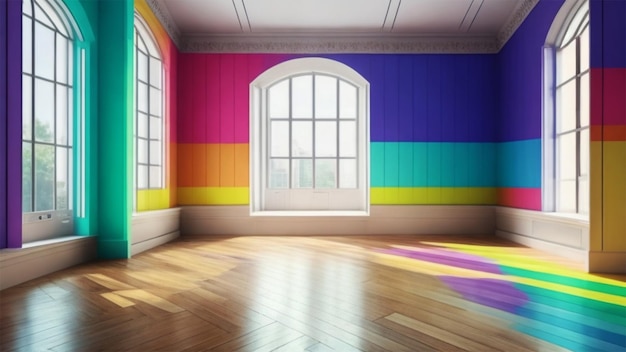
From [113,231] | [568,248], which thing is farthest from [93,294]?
[568,248]

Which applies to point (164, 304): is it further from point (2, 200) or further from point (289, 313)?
point (2, 200)

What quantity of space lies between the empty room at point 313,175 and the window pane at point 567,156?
27 mm

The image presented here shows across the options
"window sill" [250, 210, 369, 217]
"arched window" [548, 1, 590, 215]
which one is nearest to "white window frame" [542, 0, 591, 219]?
"arched window" [548, 1, 590, 215]

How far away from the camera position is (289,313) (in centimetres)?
174

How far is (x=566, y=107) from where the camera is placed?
3.37m

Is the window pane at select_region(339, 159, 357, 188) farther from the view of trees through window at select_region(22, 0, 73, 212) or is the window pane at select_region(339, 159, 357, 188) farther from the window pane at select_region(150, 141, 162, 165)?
the view of trees through window at select_region(22, 0, 73, 212)

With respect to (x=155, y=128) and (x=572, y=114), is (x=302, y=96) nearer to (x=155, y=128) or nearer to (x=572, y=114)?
(x=155, y=128)

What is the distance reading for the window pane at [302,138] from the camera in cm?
474

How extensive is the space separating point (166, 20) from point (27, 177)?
244 cm

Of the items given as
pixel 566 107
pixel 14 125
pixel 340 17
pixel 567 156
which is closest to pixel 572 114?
pixel 566 107

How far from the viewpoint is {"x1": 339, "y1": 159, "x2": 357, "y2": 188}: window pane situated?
4750 mm

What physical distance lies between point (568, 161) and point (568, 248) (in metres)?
0.89

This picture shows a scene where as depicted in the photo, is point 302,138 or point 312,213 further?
point 302,138

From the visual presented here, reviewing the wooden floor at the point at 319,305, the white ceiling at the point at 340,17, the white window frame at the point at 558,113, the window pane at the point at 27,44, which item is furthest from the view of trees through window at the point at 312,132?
the window pane at the point at 27,44
